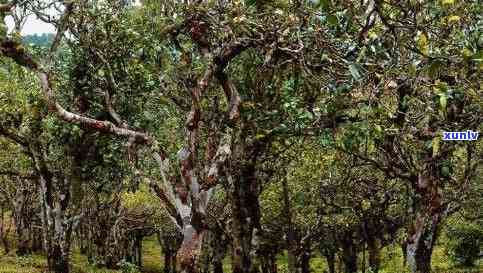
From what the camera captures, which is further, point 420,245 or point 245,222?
point 420,245

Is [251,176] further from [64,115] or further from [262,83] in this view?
[64,115]

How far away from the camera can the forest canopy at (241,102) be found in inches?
400

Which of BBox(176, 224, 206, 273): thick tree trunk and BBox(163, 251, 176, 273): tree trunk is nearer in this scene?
BBox(176, 224, 206, 273): thick tree trunk

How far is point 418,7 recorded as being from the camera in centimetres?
1015

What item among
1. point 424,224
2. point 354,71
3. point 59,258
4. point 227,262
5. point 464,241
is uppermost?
point 354,71

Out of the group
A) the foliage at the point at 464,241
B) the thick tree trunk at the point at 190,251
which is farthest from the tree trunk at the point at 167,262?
the thick tree trunk at the point at 190,251

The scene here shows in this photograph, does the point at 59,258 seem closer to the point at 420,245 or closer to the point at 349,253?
the point at 420,245

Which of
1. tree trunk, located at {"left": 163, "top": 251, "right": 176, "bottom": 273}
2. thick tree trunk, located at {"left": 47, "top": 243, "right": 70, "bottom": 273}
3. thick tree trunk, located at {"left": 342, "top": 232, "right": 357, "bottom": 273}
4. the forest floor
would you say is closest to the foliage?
the forest floor

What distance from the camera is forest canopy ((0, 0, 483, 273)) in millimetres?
10148

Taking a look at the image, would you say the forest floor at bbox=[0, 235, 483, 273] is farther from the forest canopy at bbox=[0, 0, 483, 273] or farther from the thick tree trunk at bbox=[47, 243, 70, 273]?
the thick tree trunk at bbox=[47, 243, 70, 273]

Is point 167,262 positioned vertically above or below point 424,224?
below

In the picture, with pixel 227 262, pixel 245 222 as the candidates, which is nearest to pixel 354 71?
pixel 245 222

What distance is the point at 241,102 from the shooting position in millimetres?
14805

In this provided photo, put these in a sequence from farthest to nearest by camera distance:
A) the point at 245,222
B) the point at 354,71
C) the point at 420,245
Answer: the point at 420,245 → the point at 245,222 → the point at 354,71
